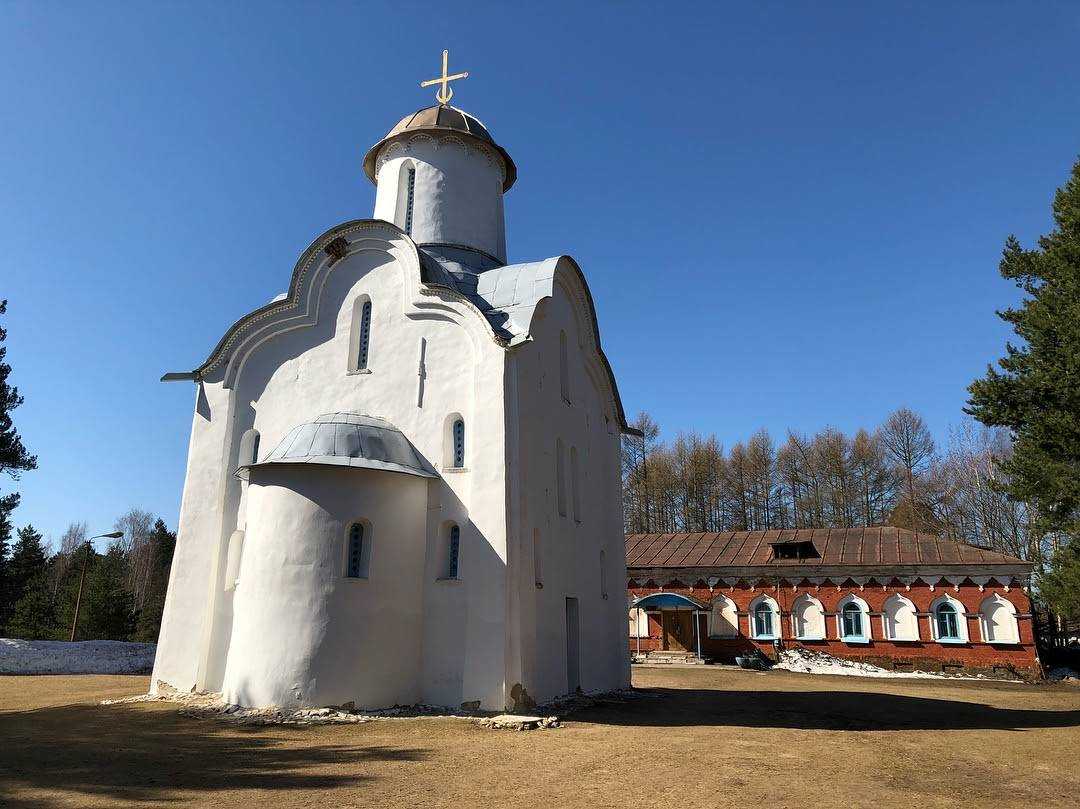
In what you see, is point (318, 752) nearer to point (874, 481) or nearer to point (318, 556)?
point (318, 556)

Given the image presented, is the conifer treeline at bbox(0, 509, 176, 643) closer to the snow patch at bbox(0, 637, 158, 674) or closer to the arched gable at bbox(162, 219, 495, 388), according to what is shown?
the snow patch at bbox(0, 637, 158, 674)

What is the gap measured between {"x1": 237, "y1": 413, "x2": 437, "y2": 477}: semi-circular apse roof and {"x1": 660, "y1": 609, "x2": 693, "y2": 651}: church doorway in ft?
62.4

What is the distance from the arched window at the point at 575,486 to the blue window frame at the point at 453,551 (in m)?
3.58

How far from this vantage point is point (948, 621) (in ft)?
80.4

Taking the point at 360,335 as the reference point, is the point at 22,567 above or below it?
below

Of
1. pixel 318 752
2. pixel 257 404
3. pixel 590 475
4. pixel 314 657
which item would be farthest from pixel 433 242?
pixel 318 752

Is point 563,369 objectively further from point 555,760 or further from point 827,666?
point 827,666

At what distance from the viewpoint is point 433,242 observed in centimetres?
1747

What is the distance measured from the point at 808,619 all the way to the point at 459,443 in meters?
19.1

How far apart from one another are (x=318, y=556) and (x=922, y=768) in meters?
8.87

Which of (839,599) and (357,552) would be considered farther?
(839,599)

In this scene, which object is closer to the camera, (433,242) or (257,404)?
(257,404)

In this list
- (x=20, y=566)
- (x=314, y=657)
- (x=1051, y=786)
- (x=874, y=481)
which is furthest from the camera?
(x=874, y=481)

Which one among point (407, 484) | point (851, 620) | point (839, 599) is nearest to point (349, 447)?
point (407, 484)
